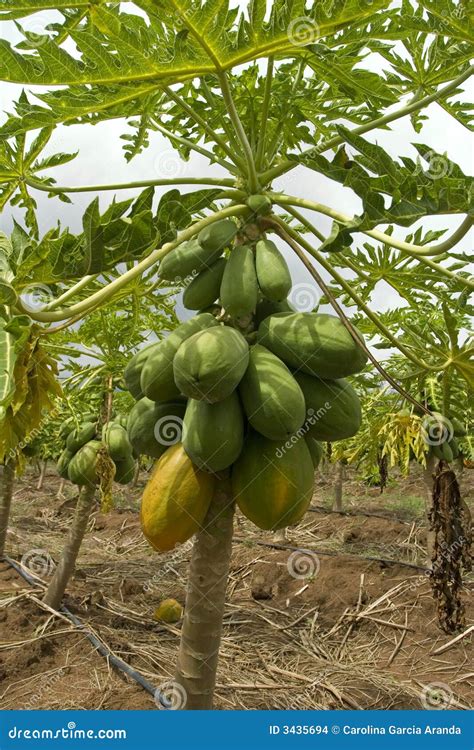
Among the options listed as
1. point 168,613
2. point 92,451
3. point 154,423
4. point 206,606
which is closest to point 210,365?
point 154,423

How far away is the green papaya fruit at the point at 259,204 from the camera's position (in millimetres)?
1601

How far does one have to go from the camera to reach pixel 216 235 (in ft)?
5.18

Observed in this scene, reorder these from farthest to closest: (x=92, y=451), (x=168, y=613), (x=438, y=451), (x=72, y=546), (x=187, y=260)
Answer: (x=168, y=613)
(x=72, y=546)
(x=92, y=451)
(x=438, y=451)
(x=187, y=260)

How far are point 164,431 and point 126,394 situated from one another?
3.21 meters

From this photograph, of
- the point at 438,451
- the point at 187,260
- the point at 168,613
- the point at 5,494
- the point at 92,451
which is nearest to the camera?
the point at 187,260

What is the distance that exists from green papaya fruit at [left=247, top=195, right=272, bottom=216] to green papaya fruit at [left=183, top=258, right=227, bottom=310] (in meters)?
0.18

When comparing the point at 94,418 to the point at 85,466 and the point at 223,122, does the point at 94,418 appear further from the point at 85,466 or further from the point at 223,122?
the point at 223,122

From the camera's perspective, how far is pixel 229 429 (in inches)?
54.2

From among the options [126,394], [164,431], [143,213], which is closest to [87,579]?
[126,394]

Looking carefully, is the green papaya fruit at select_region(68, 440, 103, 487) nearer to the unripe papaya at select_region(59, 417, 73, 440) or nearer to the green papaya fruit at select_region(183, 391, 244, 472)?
the unripe papaya at select_region(59, 417, 73, 440)

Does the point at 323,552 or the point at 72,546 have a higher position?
the point at 72,546

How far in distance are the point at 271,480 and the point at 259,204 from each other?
2.52ft

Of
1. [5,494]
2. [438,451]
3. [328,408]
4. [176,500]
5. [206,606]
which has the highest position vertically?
[328,408]

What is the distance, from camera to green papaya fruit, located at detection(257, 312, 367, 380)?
1434 mm
